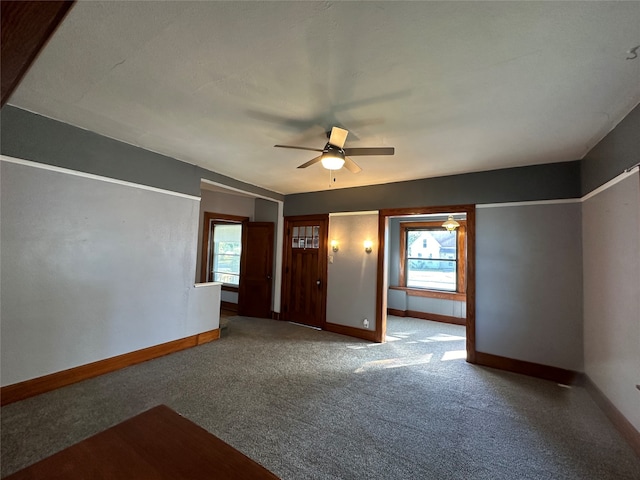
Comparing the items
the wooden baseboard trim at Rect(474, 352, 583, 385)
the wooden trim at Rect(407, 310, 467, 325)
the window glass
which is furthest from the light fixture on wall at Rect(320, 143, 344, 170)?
the wooden trim at Rect(407, 310, 467, 325)

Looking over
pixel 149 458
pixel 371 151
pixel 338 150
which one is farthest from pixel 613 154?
pixel 149 458

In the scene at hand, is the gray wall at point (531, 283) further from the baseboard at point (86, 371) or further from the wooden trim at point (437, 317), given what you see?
the baseboard at point (86, 371)

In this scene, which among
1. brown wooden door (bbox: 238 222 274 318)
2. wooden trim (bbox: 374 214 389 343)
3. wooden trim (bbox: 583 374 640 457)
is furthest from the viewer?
brown wooden door (bbox: 238 222 274 318)

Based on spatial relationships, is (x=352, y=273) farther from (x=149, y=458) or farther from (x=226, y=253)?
(x=149, y=458)

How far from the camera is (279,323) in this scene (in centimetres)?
549

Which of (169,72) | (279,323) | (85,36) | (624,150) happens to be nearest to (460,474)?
(624,150)

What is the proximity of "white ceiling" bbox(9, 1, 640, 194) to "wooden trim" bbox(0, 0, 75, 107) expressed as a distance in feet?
3.55

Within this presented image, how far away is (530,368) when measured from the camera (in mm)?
3389

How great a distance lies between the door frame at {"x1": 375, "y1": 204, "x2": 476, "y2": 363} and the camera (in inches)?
149

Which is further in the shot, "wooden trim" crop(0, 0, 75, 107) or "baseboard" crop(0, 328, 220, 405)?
"baseboard" crop(0, 328, 220, 405)

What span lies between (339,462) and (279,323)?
3730 millimetres

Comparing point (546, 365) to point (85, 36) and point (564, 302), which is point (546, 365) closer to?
point (564, 302)

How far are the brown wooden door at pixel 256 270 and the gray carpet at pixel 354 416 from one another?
2166 millimetres

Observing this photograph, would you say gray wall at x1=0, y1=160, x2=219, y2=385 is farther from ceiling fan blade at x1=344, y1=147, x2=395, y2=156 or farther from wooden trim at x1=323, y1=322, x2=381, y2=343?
ceiling fan blade at x1=344, y1=147, x2=395, y2=156
